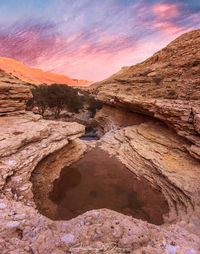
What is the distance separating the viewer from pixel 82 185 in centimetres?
654

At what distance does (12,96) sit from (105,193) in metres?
7.88

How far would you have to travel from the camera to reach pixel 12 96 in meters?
7.19

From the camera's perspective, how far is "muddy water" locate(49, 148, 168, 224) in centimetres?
517

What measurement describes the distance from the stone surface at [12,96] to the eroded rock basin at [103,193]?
16.7ft

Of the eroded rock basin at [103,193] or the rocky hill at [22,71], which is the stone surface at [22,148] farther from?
the rocky hill at [22,71]

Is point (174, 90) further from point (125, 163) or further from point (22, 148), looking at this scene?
point (22, 148)

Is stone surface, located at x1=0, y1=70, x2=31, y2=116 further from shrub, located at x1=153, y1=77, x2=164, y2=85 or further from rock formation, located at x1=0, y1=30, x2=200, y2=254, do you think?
shrub, located at x1=153, y1=77, x2=164, y2=85

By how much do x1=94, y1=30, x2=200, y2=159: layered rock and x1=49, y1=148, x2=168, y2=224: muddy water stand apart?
137 inches

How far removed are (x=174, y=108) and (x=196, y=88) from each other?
3128 millimetres

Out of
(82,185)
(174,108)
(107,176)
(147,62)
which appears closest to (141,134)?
(174,108)

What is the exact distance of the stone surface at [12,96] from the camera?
6848mm

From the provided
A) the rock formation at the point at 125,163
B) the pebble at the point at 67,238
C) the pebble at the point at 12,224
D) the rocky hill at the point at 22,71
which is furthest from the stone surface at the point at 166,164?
the rocky hill at the point at 22,71

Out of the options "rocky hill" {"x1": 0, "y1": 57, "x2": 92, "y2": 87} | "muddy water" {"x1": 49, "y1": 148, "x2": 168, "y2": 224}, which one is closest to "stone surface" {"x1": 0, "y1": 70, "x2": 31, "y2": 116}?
"muddy water" {"x1": 49, "y1": 148, "x2": 168, "y2": 224}

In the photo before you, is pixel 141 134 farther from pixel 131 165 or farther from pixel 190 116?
pixel 190 116
